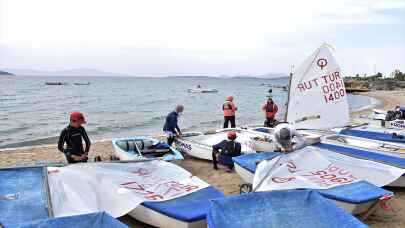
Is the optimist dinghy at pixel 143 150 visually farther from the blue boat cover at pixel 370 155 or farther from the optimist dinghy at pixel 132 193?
the blue boat cover at pixel 370 155

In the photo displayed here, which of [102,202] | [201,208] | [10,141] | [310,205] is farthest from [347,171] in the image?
[10,141]

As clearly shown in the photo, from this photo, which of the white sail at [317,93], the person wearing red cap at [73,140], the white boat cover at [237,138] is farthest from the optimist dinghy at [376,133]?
the person wearing red cap at [73,140]

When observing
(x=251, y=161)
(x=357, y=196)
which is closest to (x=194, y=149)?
(x=251, y=161)

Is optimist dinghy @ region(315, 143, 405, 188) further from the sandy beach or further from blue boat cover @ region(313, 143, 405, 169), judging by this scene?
the sandy beach

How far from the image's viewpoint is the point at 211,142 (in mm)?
10898

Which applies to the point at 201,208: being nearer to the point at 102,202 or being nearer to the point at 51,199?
the point at 102,202

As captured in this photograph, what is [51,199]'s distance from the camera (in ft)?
17.5

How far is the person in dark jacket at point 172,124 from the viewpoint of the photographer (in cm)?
1052

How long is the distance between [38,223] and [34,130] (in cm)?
1880

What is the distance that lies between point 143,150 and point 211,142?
6.94 ft

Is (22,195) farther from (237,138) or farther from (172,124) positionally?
(237,138)

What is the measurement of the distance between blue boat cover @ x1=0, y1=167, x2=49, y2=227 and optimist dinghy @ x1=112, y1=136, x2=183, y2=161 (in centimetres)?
281

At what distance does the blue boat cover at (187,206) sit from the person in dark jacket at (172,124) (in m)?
4.54

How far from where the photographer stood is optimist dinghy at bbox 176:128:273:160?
10.2 meters
